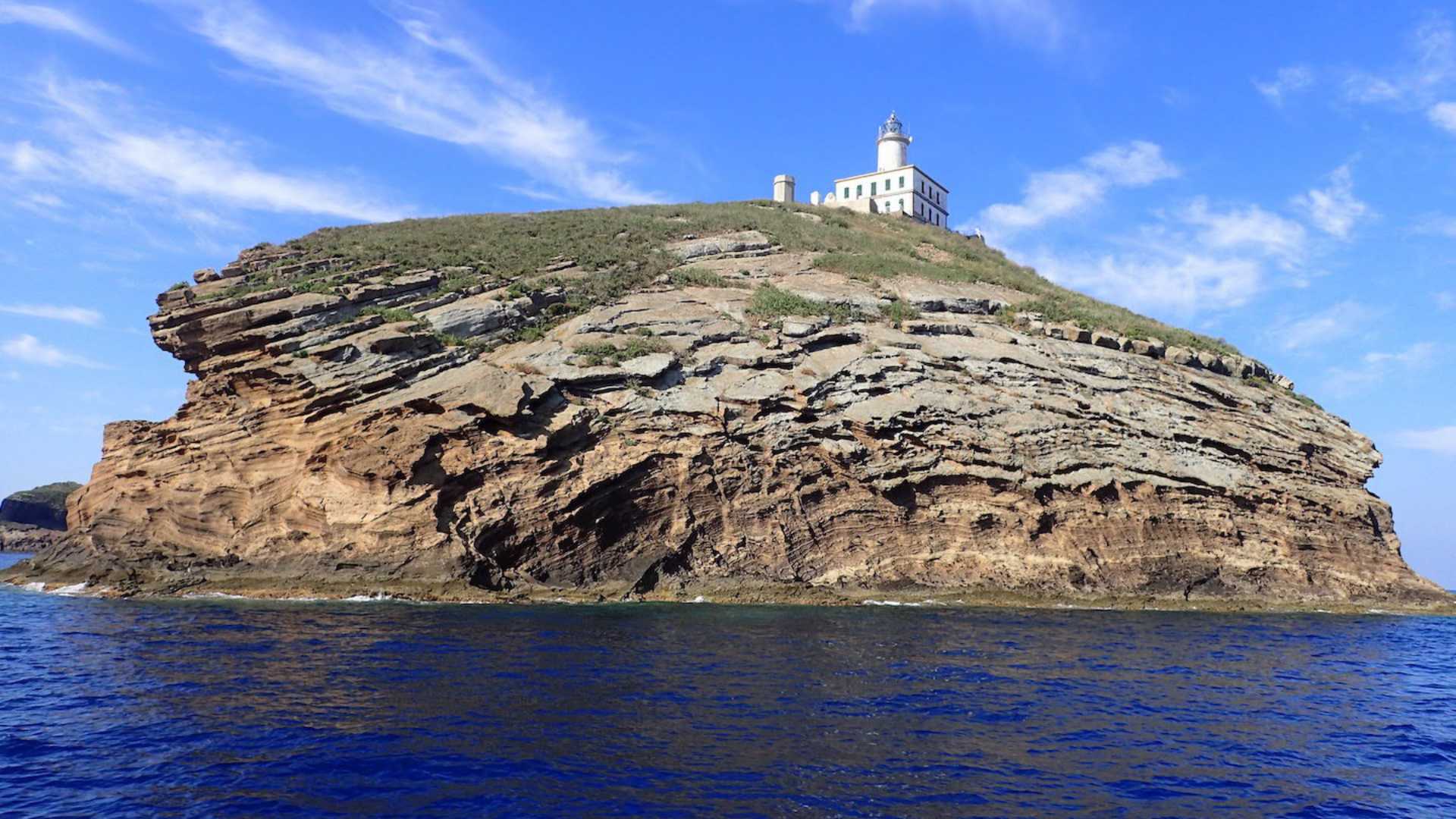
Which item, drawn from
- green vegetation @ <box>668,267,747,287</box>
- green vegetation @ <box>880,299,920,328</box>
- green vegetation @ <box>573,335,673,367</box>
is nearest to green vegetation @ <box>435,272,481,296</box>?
green vegetation @ <box>573,335,673,367</box>

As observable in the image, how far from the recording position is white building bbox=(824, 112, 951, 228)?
78.4 meters

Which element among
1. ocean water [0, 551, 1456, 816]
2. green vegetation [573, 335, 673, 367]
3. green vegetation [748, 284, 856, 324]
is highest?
green vegetation [748, 284, 856, 324]

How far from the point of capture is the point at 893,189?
261 feet

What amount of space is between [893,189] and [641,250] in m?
35.8

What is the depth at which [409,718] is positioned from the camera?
13977 millimetres

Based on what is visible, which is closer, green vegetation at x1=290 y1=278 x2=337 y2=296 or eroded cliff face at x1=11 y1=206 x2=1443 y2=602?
eroded cliff face at x1=11 y1=206 x2=1443 y2=602

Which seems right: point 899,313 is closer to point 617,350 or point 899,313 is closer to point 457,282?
point 617,350

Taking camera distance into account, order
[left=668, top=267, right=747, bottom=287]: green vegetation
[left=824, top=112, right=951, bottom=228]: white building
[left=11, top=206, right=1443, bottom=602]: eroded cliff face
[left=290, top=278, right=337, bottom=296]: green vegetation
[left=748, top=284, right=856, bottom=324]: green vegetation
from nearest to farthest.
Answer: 1. [left=11, top=206, right=1443, bottom=602]: eroded cliff face
2. [left=290, top=278, right=337, bottom=296]: green vegetation
3. [left=748, top=284, right=856, bottom=324]: green vegetation
4. [left=668, top=267, right=747, bottom=287]: green vegetation
5. [left=824, top=112, right=951, bottom=228]: white building

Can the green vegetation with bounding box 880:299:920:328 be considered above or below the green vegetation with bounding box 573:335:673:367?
above

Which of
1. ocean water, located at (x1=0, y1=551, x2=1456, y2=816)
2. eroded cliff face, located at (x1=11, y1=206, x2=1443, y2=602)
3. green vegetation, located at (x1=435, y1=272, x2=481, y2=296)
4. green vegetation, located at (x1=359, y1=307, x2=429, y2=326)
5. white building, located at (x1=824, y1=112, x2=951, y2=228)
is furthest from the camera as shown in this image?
white building, located at (x1=824, y1=112, x2=951, y2=228)

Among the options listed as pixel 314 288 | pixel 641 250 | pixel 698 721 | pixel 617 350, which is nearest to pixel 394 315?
pixel 314 288

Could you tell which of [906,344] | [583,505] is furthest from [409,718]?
[906,344]

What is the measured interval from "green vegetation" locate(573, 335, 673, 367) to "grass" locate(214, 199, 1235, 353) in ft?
19.2

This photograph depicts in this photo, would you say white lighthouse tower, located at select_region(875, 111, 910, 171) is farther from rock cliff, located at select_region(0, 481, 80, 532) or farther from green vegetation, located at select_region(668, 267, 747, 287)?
rock cliff, located at select_region(0, 481, 80, 532)
